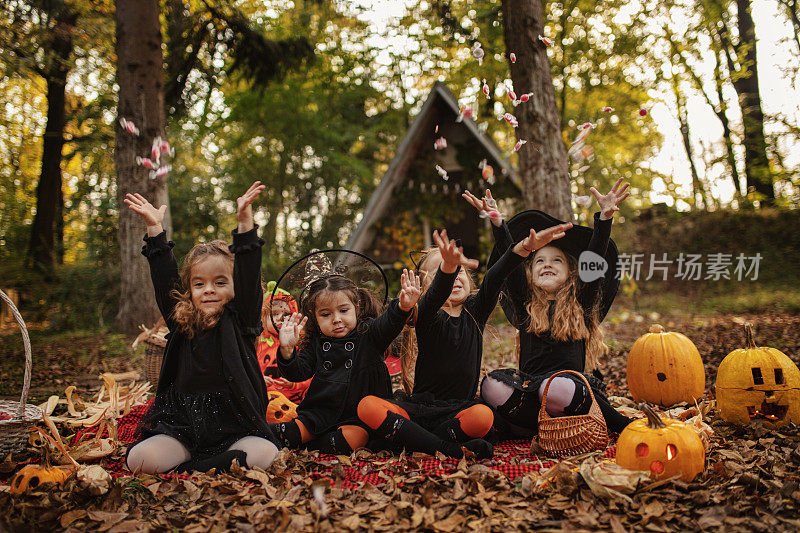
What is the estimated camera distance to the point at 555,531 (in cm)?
215

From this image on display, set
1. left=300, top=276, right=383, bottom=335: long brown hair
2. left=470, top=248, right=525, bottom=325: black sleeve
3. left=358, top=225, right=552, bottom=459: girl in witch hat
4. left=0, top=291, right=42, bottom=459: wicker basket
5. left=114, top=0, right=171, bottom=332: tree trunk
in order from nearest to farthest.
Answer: left=0, top=291, right=42, bottom=459: wicker basket → left=358, top=225, right=552, bottom=459: girl in witch hat → left=470, top=248, right=525, bottom=325: black sleeve → left=300, top=276, right=383, bottom=335: long brown hair → left=114, top=0, right=171, bottom=332: tree trunk

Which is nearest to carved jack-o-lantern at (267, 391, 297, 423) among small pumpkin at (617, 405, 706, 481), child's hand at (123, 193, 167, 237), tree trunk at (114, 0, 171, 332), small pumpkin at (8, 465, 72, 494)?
small pumpkin at (8, 465, 72, 494)

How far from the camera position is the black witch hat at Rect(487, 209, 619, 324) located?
3.97 metres

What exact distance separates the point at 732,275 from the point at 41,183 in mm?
18351

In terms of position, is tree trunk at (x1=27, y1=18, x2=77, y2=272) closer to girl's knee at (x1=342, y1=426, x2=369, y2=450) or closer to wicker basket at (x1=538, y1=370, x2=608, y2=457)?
girl's knee at (x1=342, y1=426, x2=369, y2=450)

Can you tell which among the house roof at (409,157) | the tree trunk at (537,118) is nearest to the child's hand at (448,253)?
the tree trunk at (537,118)

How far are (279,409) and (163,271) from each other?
129cm

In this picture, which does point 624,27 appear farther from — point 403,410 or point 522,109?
point 403,410

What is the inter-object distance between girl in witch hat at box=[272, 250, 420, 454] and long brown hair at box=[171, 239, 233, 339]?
47 centimetres

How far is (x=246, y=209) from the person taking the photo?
3.04 meters

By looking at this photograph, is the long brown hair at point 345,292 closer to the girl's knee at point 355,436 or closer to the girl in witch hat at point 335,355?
the girl in witch hat at point 335,355

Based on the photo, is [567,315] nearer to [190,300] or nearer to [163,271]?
[190,300]

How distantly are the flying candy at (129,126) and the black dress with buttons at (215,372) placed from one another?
17.5ft

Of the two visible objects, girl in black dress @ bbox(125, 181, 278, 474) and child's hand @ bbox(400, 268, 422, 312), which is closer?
girl in black dress @ bbox(125, 181, 278, 474)
